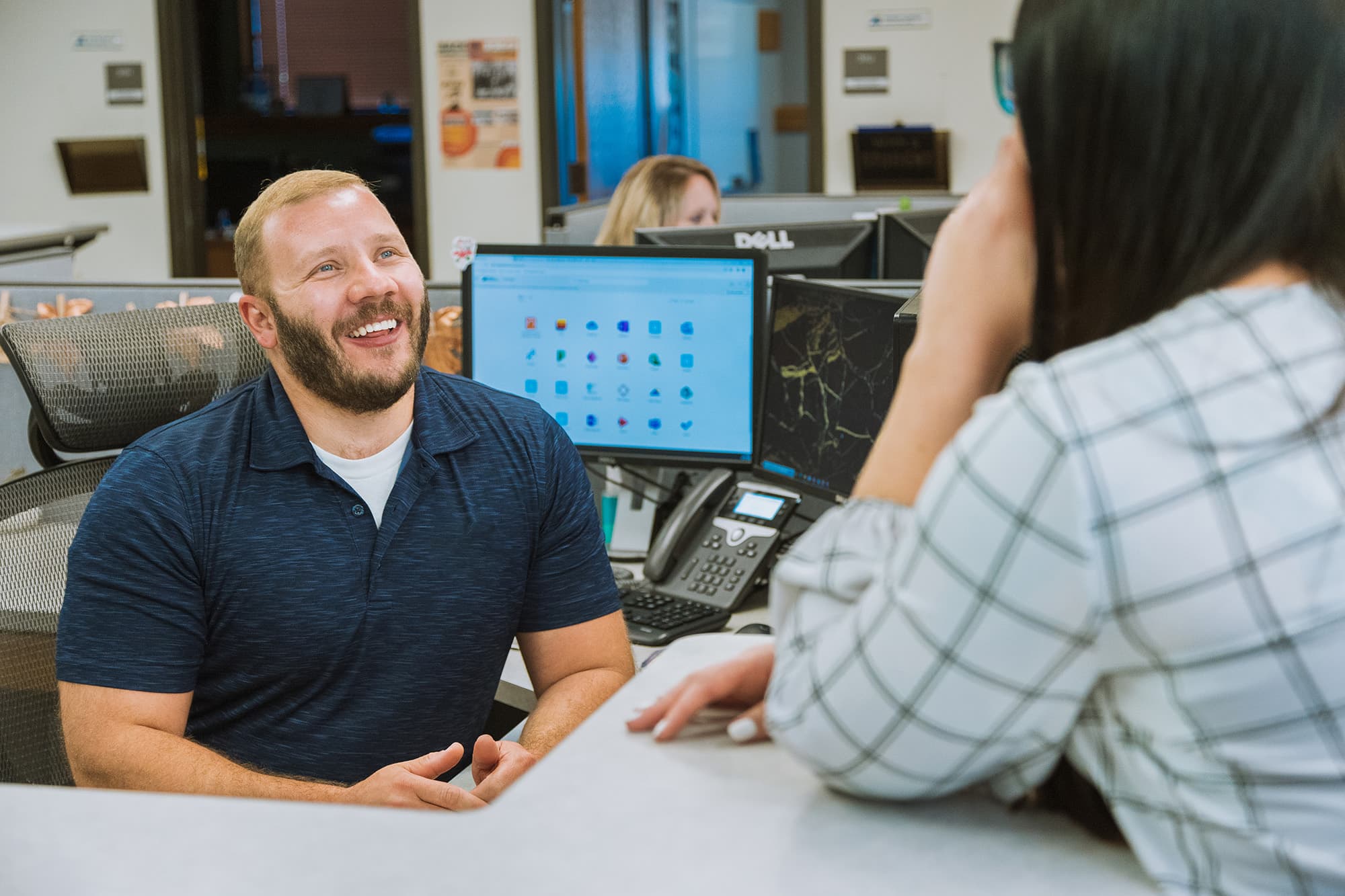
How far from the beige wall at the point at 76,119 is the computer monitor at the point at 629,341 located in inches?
195

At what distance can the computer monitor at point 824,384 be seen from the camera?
6.43 feet

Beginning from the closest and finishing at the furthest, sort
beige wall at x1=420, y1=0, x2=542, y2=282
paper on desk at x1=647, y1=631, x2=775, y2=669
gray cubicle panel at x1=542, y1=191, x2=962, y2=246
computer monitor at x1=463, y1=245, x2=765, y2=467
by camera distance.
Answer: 1. paper on desk at x1=647, y1=631, x2=775, y2=669
2. computer monitor at x1=463, y1=245, x2=765, y2=467
3. gray cubicle panel at x1=542, y1=191, x2=962, y2=246
4. beige wall at x1=420, y1=0, x2=542, y2=282

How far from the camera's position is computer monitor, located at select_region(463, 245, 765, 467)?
7.12ft

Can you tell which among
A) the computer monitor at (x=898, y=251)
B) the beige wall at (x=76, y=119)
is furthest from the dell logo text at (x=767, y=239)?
the beige wall at (x=76, y=119)

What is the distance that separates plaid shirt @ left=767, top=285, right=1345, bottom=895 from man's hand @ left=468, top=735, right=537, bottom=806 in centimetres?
90

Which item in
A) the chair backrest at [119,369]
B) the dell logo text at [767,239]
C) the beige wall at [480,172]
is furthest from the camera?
the beige wall at [480,172]

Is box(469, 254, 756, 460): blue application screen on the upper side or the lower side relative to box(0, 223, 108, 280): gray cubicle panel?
lower

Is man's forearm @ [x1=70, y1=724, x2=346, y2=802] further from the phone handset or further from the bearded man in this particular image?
the phone handset

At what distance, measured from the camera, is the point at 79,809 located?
0.63 m

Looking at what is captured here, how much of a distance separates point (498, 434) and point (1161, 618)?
3.88 ft

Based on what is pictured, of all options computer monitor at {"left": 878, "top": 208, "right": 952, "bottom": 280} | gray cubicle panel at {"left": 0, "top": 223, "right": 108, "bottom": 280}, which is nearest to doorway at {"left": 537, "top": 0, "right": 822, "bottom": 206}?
gray cubicle panel at {"left": 0, "top": 223, "right": 108, "bottom": 280}

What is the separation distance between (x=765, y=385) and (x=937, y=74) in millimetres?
4575

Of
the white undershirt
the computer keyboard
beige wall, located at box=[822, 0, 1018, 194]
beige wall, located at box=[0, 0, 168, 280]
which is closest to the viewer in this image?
the white undershirt

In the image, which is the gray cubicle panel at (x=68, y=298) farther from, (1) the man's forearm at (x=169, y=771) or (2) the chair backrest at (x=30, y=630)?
(1) the man's forearm at (x=169, y=771)
